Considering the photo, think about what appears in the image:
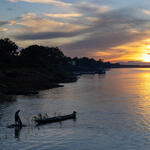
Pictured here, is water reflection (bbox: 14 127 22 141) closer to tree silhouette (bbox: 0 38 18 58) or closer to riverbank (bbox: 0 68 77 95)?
riverbank (bbox: 0 68 77 95)

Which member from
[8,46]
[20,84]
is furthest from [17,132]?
[8,46]

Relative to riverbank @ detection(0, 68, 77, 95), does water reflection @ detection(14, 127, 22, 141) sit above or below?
below

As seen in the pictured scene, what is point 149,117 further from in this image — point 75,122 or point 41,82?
point 41,82

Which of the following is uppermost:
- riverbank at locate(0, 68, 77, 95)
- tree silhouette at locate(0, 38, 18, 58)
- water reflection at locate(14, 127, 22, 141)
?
tree silhouette at locate(0, 38, 18, 58)

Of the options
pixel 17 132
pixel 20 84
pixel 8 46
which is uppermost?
pixel 8 46

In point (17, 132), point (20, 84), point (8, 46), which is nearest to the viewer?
point (17, 132)

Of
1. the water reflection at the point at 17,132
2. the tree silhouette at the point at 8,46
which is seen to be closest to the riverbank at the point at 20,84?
the water reflection at the point at 17,132

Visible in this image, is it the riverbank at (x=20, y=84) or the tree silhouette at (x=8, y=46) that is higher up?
the tree silhouette at (x=8, y=46)

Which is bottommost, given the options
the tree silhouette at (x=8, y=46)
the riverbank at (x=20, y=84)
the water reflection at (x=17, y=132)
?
the water reflection at (x=17, y=132)

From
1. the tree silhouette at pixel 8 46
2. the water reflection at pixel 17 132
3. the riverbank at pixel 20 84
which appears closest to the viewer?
the water reflection at pixel 17 132

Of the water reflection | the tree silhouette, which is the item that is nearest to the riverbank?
the water reflection

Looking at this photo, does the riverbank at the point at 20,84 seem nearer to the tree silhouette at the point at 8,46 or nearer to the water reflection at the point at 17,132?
the water reflection at the point at 17,132

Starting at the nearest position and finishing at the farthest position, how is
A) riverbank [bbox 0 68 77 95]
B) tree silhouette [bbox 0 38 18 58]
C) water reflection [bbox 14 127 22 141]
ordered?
water reflection [bbox 14 127 22 141] → riverbank [bbox 0 68 77 95] → tree silhouette [bbox 0 38 18 58]

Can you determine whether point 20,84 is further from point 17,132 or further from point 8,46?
point 8,46
